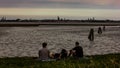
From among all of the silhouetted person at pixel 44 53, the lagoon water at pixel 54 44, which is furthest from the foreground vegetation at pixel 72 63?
the lagoon water at pixel 54 44

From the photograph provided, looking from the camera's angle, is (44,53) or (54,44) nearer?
(44,53)

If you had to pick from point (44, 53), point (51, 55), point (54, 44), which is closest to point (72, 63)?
point (44, 53)

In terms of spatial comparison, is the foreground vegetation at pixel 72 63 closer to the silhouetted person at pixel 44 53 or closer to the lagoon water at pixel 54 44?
the silhouetted person at pixel 44 53

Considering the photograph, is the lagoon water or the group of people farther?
the lagoon water

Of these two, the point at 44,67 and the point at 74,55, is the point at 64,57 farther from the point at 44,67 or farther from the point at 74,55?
the point at 44,67

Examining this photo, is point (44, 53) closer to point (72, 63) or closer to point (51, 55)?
point (51, 55)

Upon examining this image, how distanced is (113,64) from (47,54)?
11.4 metres

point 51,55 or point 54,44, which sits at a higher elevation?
point 51,55

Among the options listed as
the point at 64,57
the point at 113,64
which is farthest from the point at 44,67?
the point at 64,57

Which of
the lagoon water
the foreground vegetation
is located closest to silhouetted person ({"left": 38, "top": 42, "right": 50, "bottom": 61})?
the foreground vegetation

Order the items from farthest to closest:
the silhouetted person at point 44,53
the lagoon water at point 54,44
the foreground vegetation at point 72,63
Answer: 1. the lagoon water at point 54,44
2. the silhouetted person at point 44,53
3. the foreground vegetation at point 72,63

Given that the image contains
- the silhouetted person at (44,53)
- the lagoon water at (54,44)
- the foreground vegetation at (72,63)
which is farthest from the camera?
the lagoon water at (54,44)

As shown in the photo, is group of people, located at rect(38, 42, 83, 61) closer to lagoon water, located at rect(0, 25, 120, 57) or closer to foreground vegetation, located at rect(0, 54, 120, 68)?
foreground vegetation, located at rect(0, 54, 120, 68)

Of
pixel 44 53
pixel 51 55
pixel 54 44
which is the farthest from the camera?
pixel 54 44
